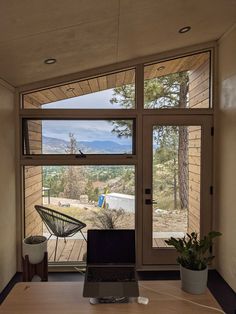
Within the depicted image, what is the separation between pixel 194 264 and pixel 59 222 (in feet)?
7.56

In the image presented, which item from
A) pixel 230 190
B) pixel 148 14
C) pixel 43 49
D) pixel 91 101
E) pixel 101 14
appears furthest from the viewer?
pixel 91 101

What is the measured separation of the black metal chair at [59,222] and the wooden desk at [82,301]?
72.5 inches

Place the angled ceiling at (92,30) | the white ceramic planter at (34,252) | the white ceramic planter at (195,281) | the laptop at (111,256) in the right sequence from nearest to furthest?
the white ceramic planter at (195,281)
the laptop at (111,256)
the angled ceiling at (92,30)
the white ceramic planter at (34,252)

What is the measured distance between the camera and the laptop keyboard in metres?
1.85

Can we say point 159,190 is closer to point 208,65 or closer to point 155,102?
point 155,102

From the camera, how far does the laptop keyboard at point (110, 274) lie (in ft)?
6.07

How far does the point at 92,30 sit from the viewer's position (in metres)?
2.51

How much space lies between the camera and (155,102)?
397cm

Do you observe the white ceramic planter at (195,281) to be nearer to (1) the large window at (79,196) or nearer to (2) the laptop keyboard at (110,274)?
(2) the laptop keyboard at (110,274)

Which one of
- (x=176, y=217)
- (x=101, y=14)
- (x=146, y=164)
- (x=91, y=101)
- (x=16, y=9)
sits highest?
(x=101, y=14)

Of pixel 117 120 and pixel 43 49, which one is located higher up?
pixel 43 49

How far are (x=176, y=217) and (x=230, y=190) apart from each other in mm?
865

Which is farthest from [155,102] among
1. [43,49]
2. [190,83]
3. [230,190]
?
[43,49]

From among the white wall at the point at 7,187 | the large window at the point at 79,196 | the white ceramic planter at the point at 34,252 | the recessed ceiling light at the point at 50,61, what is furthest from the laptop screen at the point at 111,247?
the large window at the point at 79,196
